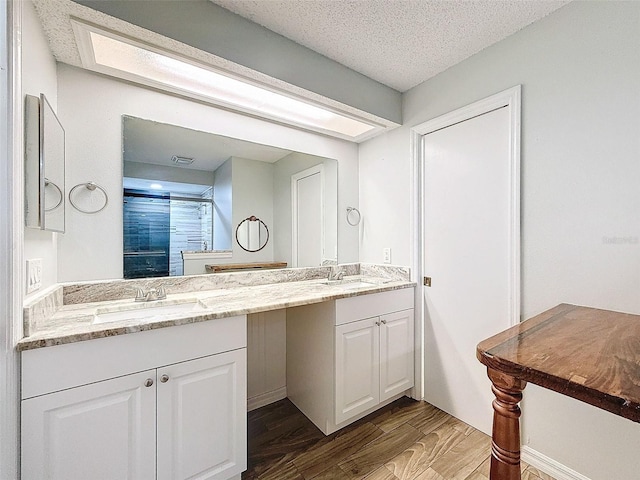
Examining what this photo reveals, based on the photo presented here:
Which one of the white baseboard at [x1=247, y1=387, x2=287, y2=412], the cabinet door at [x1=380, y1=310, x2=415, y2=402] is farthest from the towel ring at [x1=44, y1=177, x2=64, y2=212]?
the cabinet door at [x1=380, y1=310, x2=415, y2=402]

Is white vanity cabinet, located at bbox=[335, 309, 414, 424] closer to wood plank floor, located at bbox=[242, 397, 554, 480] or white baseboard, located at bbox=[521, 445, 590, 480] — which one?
wood plank floor, located at bbox=[242, 397, 554, 480]

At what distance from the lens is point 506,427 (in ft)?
2.76

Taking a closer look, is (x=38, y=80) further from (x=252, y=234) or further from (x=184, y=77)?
(x=252, y=234)

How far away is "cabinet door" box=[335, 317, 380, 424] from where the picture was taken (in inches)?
69.6

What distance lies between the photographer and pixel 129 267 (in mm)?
1620

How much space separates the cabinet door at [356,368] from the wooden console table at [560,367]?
98cm

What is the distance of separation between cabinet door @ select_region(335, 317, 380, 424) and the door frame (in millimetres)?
454

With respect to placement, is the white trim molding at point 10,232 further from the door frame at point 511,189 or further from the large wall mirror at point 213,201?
the door frame at point 511,189

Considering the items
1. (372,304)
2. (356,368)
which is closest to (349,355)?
(356,368)

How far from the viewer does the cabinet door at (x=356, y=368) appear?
5.80ft

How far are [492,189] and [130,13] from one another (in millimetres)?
2052

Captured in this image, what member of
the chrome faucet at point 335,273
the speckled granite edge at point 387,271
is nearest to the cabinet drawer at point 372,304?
the speckled granite edge at point 387,271

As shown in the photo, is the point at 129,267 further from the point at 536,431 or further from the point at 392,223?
the point at 536,431

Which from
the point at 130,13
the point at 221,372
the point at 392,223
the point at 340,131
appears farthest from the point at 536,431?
the point at 130,13
